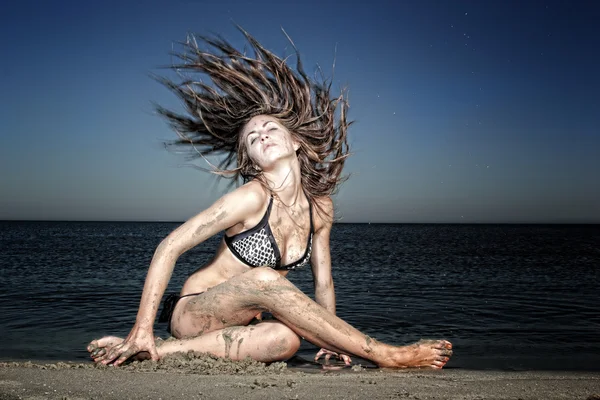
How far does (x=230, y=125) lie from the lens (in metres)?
4.35

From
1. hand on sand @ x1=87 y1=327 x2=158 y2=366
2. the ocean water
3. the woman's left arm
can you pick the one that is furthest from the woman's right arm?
the ocean water

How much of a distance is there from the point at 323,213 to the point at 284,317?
1031 mm

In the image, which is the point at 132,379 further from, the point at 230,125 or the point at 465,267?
the point at 465,267

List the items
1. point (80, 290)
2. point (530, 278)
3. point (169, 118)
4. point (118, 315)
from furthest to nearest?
point (530, 278), point (80, 290), point (118, 315), point (169, 118)

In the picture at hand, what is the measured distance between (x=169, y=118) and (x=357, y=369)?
2520mm

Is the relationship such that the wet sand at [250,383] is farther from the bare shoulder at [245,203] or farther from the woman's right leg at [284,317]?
the bare shoulder at [245,203]

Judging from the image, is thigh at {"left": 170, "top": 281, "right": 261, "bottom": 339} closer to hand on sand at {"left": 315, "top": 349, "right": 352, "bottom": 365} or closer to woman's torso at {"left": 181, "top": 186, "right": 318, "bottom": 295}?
woman's torso at {"left": 181, "top": 186, "right": 318, "bottom": 295}

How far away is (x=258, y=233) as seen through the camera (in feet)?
12.0

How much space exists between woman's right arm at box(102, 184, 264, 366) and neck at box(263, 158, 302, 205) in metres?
0.35

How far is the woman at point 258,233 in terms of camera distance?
3396mm

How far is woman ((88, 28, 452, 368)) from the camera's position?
340cm

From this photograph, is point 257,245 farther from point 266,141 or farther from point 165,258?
point 266,141

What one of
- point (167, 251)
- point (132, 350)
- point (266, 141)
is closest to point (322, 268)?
point (266, 141)

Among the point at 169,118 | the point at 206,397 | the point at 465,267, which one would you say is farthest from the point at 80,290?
the point at 465,267
